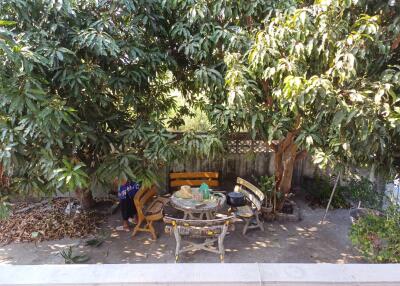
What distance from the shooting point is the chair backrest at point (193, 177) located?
6195mm

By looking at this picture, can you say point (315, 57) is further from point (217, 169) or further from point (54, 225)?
point (54, 225)

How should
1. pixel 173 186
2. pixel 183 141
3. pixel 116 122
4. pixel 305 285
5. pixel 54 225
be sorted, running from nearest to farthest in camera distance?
pixel 305 285 < pixel 183 141 < pixel 116 122 < pixel 54 225 < pixel 173 186

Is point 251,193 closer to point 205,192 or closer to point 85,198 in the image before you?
point 205,192

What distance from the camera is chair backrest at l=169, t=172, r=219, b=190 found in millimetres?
6195

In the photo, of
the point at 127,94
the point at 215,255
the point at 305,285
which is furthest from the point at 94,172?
the point at 305,285

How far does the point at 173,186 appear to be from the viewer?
622 cm

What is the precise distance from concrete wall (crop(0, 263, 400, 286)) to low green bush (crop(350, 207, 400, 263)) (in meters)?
2.13

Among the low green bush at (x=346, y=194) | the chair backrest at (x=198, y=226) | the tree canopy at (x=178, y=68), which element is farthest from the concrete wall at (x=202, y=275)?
the low green bush at (x=346, y=194)

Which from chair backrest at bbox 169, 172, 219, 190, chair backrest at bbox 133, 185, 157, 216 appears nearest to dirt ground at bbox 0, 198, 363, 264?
chair backrest at bbox 133, 185, 157, 216

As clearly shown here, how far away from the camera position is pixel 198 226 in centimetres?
414

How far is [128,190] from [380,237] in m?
3.53

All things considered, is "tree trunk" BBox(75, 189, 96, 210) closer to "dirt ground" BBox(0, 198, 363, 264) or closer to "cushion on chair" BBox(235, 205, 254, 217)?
"dirt ground" BBox(0, 198, 363, 264)

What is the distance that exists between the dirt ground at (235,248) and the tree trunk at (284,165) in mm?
639

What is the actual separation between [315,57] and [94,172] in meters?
2.94
